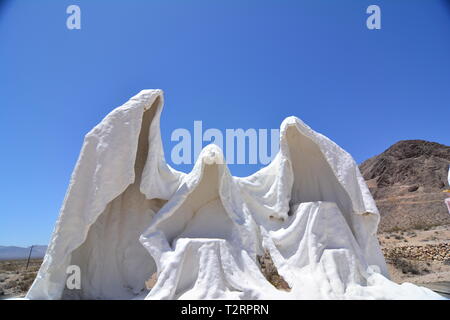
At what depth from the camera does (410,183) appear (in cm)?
4650

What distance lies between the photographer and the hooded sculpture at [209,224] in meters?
5.56

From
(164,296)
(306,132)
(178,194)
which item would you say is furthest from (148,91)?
(164,296)

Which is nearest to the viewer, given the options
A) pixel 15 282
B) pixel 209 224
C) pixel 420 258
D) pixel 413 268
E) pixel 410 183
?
pixel 209 224

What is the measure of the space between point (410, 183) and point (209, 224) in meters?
48.0

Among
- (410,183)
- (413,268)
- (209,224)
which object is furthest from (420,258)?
(410,183)

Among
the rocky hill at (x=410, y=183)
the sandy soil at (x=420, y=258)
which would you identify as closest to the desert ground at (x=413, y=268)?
the sandy soil at (x=420, y=258)

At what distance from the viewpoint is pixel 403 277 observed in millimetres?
11688

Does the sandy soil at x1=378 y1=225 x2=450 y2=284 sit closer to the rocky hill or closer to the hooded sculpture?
the hooded sculpture

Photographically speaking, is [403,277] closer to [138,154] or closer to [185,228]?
[185,228]

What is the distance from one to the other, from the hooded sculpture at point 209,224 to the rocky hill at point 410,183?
27678 mm

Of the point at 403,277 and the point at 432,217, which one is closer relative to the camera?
the point at 403,277

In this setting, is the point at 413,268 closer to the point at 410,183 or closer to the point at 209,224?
the point at 209,224

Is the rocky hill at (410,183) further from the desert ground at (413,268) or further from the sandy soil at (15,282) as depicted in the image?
the sandy soil at (15,282)

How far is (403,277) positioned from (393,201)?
108 ft
